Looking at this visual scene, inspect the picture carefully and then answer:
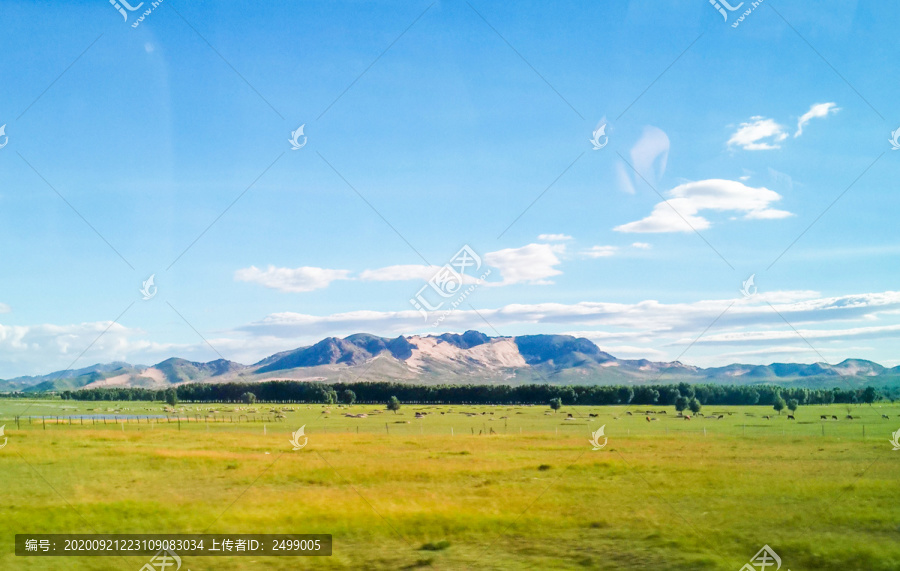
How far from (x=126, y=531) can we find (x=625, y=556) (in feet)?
53.5

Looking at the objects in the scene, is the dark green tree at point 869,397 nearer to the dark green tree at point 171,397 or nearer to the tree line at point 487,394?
the tree line at point 487,394

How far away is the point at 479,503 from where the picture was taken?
2430cm

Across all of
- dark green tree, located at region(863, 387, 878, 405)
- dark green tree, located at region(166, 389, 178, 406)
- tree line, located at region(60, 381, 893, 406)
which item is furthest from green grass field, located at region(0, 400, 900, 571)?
dark green tree, located at region(863, 387, 878, 405)

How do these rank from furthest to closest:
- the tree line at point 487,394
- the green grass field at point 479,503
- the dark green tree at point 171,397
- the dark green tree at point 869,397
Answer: the tree line at point 487,394 → the dark green tree at point 171,397 → the dark green tree at point 869,397 → the green grass field at point 479,503

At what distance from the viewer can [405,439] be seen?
54000mm

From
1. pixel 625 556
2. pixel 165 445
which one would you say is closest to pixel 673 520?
pixel 625 556

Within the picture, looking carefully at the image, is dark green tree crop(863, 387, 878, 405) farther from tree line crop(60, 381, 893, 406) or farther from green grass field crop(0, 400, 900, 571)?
green grass field crop(0, 400, 900, 571)

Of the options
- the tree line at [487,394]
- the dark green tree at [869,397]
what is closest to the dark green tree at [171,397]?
the tree line at [487,394]

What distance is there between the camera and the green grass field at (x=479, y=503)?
1727cm

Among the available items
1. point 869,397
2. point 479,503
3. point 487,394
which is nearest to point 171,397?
point 487,394

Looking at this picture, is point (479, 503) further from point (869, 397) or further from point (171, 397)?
point (869, 397)

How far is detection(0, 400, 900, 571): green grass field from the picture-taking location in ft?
56.6

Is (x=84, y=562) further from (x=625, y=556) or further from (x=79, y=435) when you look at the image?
(x=79, y=435)

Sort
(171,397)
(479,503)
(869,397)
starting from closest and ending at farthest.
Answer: (479,503) < (869,397) < (171,397)
